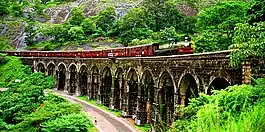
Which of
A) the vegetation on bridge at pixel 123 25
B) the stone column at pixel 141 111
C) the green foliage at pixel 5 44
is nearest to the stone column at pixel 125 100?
the stone column at pixel 141 111

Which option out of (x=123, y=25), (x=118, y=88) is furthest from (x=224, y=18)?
(x=123, y=25)

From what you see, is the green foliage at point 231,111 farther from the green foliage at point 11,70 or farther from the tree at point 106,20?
the tree at point 106,20

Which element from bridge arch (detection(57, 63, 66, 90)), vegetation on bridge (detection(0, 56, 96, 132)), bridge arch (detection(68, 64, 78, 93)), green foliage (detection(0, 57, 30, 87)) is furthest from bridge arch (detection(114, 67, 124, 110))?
green foliage (detection(0, 57, 30, 87))

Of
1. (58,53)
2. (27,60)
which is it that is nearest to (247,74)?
(58,53)

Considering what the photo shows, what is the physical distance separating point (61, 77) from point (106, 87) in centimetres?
1463

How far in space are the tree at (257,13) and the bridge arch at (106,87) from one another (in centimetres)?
1923

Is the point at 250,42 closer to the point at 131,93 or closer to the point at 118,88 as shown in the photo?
the point at 131,93

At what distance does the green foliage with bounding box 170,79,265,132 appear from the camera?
509 cm

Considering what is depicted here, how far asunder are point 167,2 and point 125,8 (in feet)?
37.8

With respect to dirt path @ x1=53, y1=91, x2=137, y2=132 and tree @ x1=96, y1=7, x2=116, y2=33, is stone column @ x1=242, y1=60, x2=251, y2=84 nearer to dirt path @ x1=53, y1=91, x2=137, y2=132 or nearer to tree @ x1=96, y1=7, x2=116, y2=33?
dirt path @ x1=53, y1=91, x2=137, y2=132

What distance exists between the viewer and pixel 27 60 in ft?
176

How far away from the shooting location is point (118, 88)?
117 ft

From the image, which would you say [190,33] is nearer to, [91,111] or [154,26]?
[154,26]

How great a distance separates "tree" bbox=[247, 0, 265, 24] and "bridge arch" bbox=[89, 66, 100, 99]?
2193 cm
